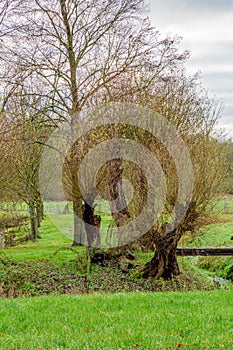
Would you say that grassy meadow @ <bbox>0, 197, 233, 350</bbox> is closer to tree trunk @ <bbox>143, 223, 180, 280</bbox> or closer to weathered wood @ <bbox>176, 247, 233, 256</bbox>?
tree trunk @ <bbox>143, 223, 180, 280</bbox>

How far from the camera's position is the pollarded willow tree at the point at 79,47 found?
14914 mm

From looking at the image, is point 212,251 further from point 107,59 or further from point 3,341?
point 3,341

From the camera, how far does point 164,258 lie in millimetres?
9859

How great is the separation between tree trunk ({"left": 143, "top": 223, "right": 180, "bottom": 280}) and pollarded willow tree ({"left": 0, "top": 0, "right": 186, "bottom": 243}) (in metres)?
5.43

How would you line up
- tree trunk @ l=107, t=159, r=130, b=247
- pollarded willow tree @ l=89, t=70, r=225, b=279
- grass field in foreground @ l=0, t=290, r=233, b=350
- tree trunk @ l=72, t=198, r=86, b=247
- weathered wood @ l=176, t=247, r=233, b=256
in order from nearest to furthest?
grass field in foreground @ l=0, t=290, r=233, b=350, pollarded willow tree @ l=89, t=70, r=225, b=279, tree trunk @ l=107, t=159, r=130, b=247, tree trunk @ l=72, t=198, r=86, b=247, weathered wood @ l=176, t=247, r=233, b=256

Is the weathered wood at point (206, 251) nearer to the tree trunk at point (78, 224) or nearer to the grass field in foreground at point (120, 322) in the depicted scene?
the tree trunk at point (78, 224)

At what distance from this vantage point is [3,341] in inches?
173

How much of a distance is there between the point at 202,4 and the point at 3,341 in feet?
37.5

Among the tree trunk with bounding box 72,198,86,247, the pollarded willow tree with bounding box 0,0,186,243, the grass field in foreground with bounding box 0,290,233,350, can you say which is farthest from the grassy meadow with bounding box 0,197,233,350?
the pollarded willow tree with bounding box 0,0,186,243

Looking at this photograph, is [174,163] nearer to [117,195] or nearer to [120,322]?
[117,195]

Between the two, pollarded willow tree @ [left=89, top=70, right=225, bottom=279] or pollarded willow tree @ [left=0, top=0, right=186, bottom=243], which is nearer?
pollarded willow tree @ [left=89, top=70, right=225, bottom=279]

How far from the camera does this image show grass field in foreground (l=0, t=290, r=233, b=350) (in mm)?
4277

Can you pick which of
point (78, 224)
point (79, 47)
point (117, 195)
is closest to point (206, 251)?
point (117, 195)

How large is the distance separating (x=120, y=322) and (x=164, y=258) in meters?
4.99
